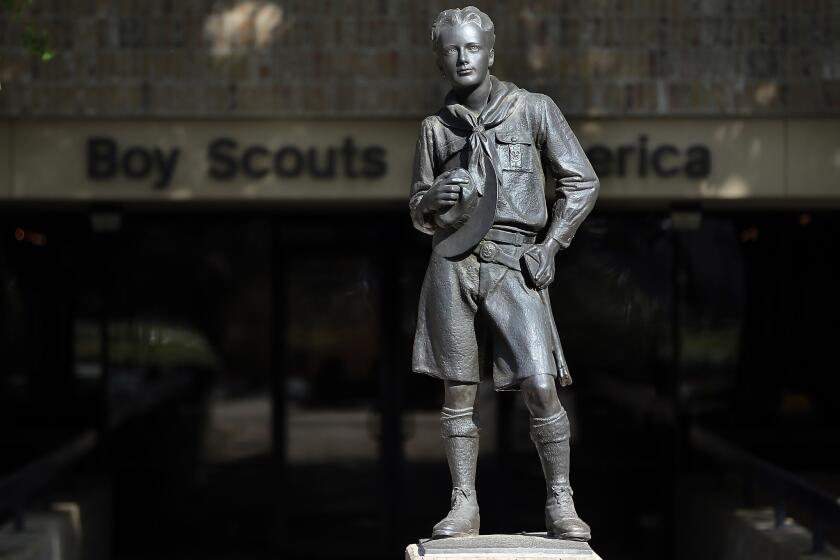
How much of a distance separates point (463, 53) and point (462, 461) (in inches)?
70.0

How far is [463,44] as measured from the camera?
20.4ft

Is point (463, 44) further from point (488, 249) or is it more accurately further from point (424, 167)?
point (488, 249)

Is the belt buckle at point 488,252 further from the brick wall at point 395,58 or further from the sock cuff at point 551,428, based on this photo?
the brick wall at point 395,58

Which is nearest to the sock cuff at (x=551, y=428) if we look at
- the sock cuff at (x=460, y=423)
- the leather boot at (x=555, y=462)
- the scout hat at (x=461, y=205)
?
the leather boot at (x=555, y=462)

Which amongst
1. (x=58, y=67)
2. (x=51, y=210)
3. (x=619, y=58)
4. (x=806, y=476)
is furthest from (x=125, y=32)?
(x=806, y=476)

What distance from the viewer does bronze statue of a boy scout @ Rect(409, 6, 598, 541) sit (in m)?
6.16

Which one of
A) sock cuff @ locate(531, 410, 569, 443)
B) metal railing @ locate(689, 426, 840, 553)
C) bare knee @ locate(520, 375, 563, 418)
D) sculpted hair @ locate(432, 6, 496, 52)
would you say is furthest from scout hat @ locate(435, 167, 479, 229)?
metal railing @ locate(689, 426, 840, 553)

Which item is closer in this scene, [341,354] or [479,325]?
[479,325]

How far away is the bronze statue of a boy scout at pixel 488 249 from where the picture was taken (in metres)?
6.16

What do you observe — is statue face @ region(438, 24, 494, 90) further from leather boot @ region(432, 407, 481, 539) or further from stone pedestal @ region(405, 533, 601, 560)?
stone pedestal @ region(405, 533, 601, 560)

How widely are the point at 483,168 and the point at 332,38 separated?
5.38m

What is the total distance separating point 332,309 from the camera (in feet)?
43.9

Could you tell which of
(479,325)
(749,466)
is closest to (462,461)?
(479,325)

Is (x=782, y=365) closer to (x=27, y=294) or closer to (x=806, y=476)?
(x=806, y=476)
